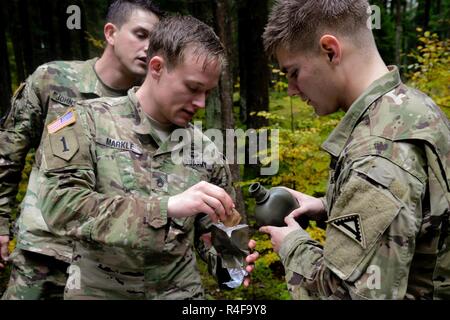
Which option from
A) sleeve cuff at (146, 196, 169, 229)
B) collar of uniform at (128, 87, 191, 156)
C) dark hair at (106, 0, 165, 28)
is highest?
dark hair at (106, 0, 165, 28)

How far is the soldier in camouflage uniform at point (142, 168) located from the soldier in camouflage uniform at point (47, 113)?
738mm

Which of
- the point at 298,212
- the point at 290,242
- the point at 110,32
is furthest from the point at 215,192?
the point at 110,32

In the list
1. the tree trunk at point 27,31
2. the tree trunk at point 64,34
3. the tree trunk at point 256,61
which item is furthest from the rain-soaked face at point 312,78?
the tree trunk at point 27,31

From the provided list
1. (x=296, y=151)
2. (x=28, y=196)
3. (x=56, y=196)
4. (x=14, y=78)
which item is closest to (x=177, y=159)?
(x=56, y=196)

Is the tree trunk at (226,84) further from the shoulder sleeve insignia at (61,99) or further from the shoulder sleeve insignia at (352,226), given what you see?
the shoulder sleeve insignia at (352,226)

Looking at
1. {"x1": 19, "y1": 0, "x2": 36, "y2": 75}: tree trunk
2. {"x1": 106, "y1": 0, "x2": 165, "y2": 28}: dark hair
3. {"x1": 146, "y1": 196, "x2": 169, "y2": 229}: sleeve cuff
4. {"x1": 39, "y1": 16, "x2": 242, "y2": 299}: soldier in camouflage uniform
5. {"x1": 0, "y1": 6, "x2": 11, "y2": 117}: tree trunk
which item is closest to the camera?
{"x1": 146, "y1": 196, "x2": 169, "y2": 229}: sleeve cuff

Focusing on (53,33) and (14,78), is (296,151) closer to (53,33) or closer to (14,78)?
(53,33)

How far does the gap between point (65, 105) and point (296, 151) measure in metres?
2.90

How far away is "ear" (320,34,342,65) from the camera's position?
71.5 inches

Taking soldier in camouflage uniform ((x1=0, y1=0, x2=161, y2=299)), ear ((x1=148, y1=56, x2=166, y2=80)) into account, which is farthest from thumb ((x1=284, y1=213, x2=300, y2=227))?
soldier in camouflage uniform ((x1=0, y1=0, x2=161, y2=299))

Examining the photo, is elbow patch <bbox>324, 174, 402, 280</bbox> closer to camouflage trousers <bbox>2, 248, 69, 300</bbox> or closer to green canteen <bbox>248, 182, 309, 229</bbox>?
green canteen <bbox>248, 182, 309, 229</bbox>

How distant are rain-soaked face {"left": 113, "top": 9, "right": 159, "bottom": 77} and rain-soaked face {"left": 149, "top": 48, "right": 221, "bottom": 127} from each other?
862 millimetres

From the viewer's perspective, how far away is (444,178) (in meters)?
1.61

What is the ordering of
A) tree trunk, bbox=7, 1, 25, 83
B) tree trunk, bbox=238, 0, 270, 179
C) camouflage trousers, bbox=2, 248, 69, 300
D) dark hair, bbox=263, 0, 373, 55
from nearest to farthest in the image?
dark hair, bbox=263, 0, 373, 55 < camouflage trousers, bbox=2, 248, 69, 300 < tree trunk, bbox=238, 0, 270, 179 < tree trunk, bbox=7, 1, 25, 83
